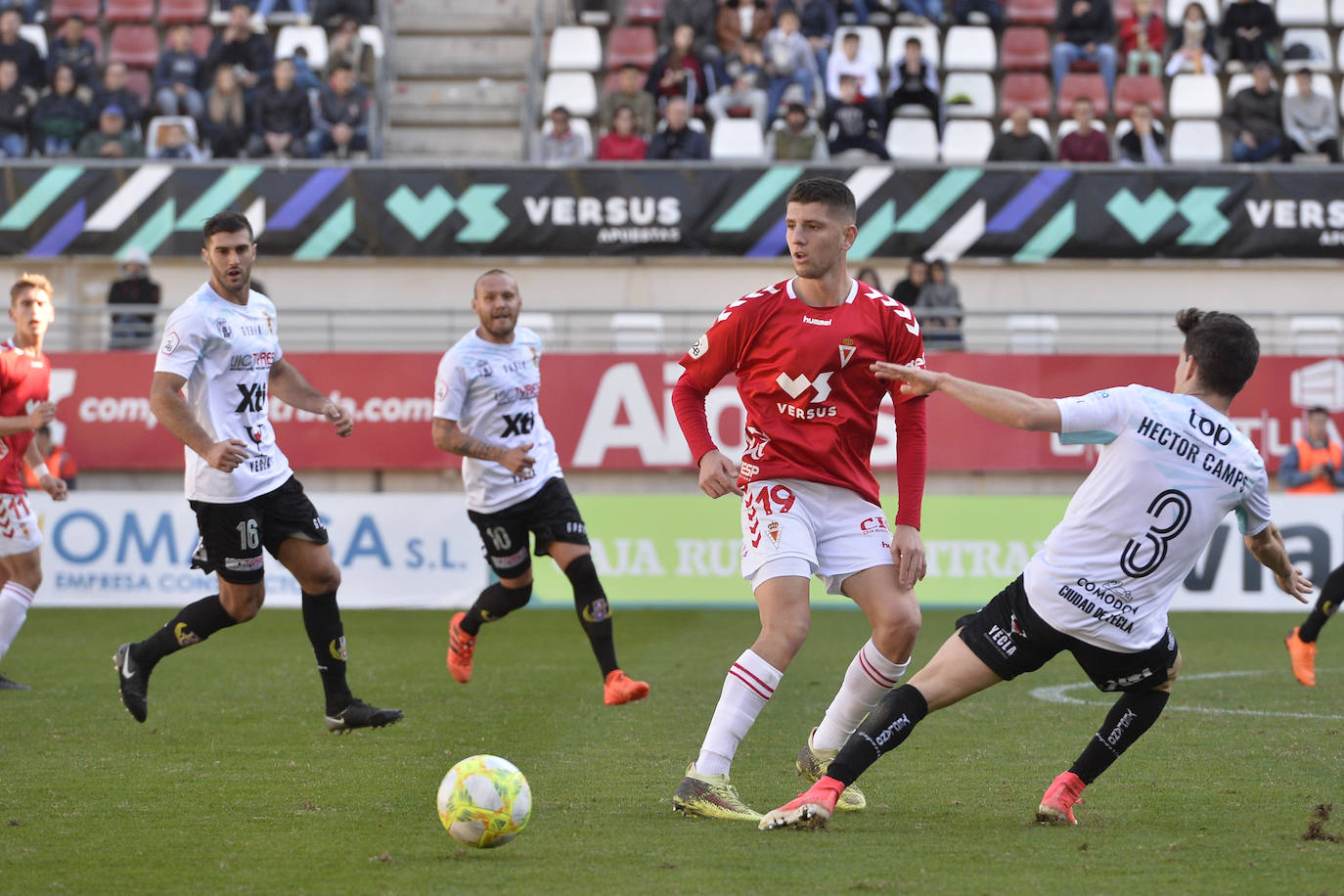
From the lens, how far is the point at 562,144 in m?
19.4

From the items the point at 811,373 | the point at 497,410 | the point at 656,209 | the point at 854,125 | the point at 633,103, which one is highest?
the point at 633,103

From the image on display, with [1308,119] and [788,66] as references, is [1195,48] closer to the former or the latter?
A: [1308,119]

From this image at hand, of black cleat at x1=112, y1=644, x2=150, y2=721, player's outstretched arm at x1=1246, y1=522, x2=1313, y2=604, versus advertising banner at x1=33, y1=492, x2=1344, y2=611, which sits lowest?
versus advertising banner at x1=33, y1=492, x2=1344, y2=611

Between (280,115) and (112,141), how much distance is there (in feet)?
6.63

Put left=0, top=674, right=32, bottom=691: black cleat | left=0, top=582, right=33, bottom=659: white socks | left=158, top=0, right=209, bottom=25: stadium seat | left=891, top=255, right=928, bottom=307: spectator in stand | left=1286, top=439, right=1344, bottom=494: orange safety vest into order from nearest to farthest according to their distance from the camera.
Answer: left=0, top=582, right=33, bottom=659: white socks → left=0, top=674, right=32, bottom=691: black cleat → left=1286, top=439, right=1344, bottom=494: orange safety vest → left=891, top=255, right=928, bottom=307: spectator in stand → left=158, top=0, right=209, bottom=25: stadium seat

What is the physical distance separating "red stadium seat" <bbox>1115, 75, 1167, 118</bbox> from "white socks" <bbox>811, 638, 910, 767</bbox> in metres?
16.3

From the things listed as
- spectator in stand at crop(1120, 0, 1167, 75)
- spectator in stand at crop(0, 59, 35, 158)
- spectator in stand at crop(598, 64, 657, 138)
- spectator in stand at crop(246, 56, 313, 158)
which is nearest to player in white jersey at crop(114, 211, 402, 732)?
spectator in stand at crop(598, 64, 657, 138)

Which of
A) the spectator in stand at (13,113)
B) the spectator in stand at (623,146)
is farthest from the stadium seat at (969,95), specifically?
the spectator in stand at (13,113)

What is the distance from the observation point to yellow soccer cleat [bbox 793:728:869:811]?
5910 mm

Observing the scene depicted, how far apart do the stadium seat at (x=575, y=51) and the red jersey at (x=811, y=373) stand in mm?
16438

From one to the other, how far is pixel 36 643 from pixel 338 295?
8.00 metres

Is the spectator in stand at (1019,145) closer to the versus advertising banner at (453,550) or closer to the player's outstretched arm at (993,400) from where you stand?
the versus advertising banner at (453,550)

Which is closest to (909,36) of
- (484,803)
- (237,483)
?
(237,483)

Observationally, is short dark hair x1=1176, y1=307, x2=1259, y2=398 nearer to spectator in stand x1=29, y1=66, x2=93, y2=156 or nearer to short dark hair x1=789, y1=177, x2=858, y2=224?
short dark hair x1=789, y1=177, x2=858, y2=224
